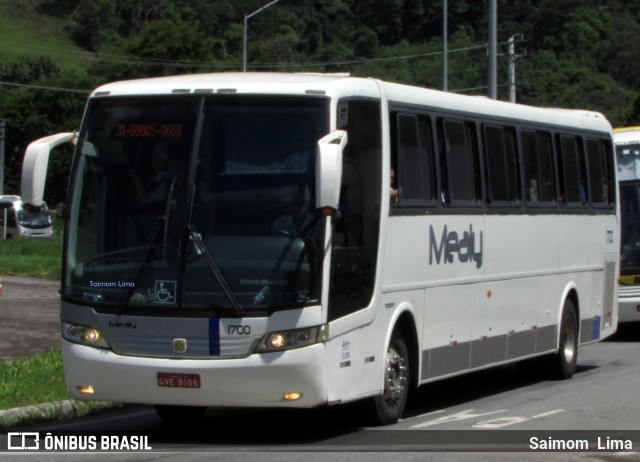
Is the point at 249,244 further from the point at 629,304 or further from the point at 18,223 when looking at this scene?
the point at 18,223

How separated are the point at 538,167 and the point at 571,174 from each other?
1183 mm

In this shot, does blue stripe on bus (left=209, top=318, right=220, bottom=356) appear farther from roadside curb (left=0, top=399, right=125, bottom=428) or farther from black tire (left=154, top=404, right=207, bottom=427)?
roadside curb (left=0, top=399, right=125, bottom=428)

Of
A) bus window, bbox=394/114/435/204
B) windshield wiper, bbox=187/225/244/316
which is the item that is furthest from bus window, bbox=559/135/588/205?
windshield wiper, bbox=187/225/244/316

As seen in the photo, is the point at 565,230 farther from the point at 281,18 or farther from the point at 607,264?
the point at 281,18

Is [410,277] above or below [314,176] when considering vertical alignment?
below

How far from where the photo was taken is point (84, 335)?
10406 mm

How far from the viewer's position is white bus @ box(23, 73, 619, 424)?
392 inches

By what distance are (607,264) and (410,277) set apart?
630 cm

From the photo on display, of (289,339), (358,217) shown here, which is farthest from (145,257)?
(358,217)

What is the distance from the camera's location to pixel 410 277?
38.9 feet

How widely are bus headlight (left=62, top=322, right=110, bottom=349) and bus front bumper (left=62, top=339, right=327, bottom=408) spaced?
0.43 ft

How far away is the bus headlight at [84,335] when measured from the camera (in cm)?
1030

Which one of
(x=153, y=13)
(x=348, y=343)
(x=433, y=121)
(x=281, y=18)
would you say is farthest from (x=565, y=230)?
(x=153, y=13)

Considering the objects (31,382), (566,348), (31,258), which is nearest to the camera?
(31,382)
